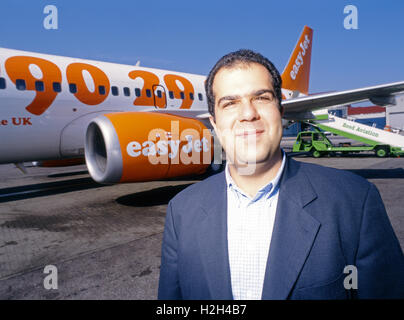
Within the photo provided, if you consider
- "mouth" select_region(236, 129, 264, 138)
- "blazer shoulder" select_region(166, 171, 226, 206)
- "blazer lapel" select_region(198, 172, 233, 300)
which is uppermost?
"mouth" select_region(236, 129, 264, 138)

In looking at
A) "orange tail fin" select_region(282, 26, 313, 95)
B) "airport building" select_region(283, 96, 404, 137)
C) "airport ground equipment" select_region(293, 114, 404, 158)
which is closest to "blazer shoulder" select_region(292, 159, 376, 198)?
"orange tail fin" select_region(282, 26, 313, 95)

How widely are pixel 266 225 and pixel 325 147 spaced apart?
15813 mm

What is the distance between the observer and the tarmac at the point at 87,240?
114 inches

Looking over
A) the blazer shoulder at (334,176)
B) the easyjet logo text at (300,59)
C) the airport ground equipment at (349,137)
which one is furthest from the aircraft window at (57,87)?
the airport ground equipment at (349,137)

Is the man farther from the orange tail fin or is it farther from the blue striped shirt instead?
the orange tail fin

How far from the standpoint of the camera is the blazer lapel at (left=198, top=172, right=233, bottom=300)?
4.17ft

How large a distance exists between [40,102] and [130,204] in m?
3.06

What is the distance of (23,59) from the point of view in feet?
20.6

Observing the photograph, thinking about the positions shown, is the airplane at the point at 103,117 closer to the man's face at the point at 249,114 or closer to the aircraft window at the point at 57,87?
the aircraft window at the point at 57,87

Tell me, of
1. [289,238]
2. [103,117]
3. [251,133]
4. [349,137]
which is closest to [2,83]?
[103,117]

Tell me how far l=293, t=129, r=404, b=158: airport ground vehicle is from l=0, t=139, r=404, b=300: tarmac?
7531 mm

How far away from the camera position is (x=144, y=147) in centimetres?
556

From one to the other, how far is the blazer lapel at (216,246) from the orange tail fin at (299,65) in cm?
1174
